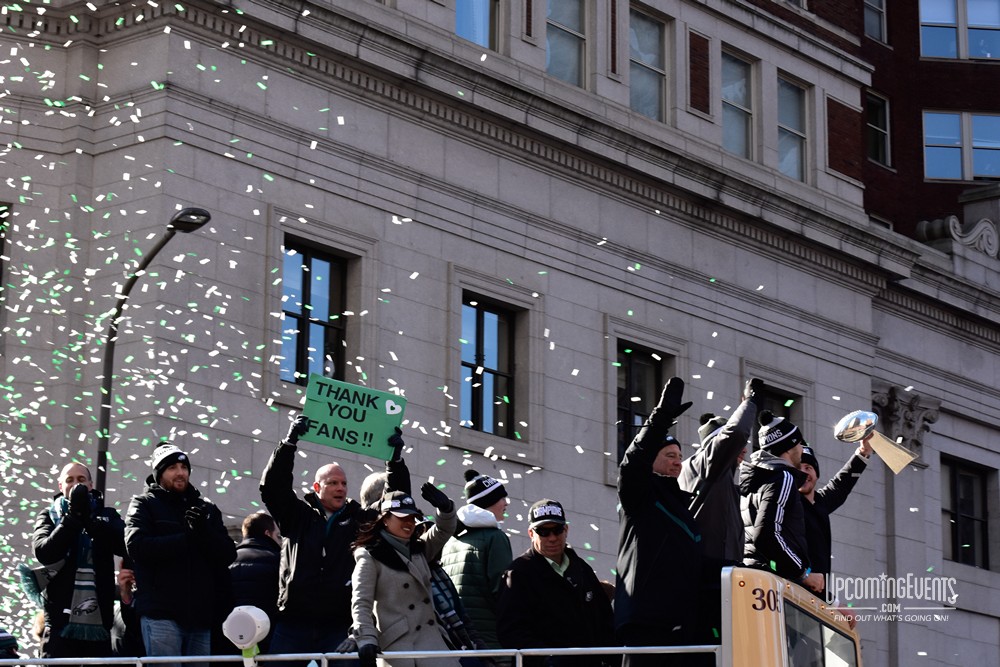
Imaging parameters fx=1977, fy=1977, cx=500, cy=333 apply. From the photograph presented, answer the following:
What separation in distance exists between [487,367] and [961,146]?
1725 centimetres

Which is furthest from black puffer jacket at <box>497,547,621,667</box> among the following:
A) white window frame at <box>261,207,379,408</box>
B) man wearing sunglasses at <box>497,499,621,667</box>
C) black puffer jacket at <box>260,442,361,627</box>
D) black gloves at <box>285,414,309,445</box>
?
white window frame at <box>261,207,379,408</box>

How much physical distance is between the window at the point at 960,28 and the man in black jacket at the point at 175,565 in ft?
96.2

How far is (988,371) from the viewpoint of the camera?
1421 inches

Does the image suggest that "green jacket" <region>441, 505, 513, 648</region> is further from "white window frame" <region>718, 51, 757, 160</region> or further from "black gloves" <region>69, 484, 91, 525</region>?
"white window frame" <region>718, 51, 757, 160</region>

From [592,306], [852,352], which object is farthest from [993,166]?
[592,306]

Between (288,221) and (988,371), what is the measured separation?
17.5 m

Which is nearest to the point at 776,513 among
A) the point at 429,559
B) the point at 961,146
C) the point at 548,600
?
the point at 548,600

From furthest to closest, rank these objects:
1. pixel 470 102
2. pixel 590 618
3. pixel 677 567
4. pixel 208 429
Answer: pixel 470 102 < pixel 208 429 < pixel 590 618 < pixel 677 567

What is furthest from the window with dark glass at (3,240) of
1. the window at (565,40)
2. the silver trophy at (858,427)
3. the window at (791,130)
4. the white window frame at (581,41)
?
the window at (791,130)

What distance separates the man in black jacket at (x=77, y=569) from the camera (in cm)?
1343

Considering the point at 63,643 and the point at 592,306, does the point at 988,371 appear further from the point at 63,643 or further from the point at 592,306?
the point at 63,643

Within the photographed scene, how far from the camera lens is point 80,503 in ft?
43.7

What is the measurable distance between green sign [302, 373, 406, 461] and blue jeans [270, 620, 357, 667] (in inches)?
66.6

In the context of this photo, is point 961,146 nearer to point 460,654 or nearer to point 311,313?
point 311,313
